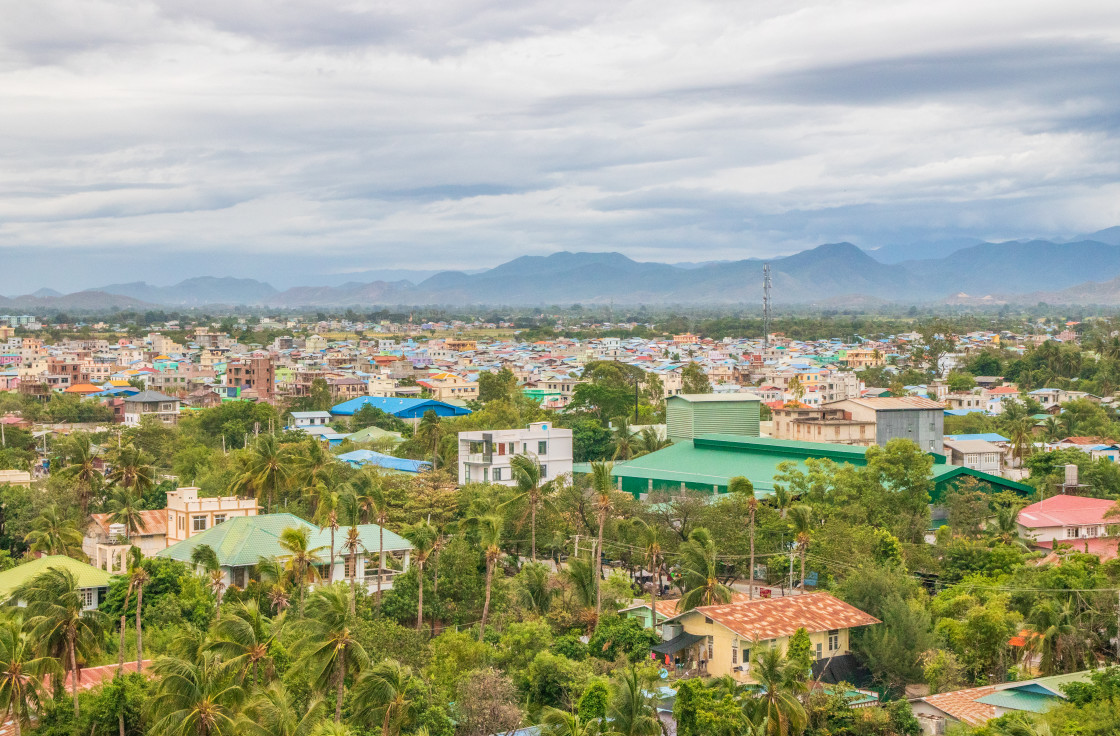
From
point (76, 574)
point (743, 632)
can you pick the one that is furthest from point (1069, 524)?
point (76, 574)

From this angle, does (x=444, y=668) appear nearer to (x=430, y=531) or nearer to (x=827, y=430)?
(x=430, y=531)

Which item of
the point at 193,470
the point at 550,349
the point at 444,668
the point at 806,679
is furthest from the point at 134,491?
the point at 550,349

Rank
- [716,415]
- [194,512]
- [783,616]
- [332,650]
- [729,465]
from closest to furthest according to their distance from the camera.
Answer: [332,650] < [783,616] < [194,512] < [729,465] < [716,415]

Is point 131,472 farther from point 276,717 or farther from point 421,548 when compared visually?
point 276,717

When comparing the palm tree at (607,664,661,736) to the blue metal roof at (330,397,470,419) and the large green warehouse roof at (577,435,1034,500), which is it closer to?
the large green warehouse roof at (577,435,1034,500)

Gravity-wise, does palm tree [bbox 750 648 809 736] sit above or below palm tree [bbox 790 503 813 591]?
below

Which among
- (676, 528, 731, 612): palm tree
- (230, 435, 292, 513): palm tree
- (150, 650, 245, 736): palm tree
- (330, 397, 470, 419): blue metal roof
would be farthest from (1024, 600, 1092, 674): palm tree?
(330, 397, 470, 419): blue metal roof

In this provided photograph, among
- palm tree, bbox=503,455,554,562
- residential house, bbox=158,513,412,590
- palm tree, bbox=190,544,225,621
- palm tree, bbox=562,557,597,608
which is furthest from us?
palm tree, bbox=503,455,554,562

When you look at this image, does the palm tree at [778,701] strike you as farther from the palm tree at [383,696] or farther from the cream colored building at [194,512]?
the cream colored building at [194,512]
